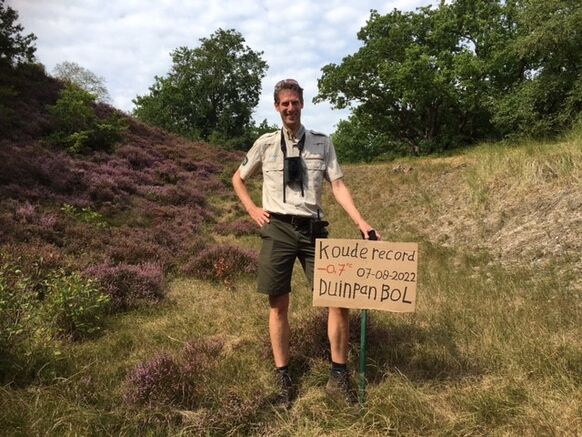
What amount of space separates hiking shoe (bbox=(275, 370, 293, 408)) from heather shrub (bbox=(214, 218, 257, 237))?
7.75 metres

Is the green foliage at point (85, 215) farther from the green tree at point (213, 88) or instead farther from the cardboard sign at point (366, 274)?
the green tree at point (213, 88)

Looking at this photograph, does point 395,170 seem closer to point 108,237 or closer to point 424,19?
point 108,237

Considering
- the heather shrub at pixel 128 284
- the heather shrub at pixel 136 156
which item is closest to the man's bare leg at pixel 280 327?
the heather shrub at pixel 128 284

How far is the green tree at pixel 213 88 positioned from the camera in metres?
43.6

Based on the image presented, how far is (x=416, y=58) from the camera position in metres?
28.0

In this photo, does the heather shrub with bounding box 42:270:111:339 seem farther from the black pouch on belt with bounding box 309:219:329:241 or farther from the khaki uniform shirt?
the black pouch on belt with bounding box 309:219:329:241

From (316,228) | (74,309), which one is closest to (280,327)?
(316,228)

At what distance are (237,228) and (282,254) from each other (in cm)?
809

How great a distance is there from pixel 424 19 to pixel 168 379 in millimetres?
32105

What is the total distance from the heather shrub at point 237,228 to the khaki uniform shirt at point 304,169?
25.2 ft

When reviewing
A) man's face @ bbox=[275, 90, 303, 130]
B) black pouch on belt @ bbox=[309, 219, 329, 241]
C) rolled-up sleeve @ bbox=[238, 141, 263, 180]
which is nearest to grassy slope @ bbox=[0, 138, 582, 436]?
black pouch on belt @ bbox=[309, 219, 329, 241]

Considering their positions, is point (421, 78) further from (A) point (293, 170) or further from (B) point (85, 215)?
(A) point (293, 170)

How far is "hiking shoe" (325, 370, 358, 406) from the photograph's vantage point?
3.22m

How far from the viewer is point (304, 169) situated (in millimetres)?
3379
